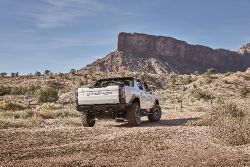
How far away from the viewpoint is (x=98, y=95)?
1622cm

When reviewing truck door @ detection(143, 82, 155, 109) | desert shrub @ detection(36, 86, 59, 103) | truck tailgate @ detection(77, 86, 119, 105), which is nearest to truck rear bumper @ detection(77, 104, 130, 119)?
truck tailgate @ detection(77, 86, 119, 105)

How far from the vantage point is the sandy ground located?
8117mm

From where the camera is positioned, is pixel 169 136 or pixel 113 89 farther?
pixel 113 89

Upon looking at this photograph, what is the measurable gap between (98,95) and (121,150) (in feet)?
22.0

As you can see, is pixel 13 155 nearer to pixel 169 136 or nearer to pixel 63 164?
pixel 63 164

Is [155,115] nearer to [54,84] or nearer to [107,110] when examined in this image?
[107,110]

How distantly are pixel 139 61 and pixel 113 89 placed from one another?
139415mm

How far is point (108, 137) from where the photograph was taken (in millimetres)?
12258

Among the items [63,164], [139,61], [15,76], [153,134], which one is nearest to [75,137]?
[153,134]

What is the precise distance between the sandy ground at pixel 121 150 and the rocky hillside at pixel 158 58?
124588 mm

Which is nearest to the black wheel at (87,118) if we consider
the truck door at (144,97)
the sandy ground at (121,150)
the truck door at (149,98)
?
the truck door at (144,97)

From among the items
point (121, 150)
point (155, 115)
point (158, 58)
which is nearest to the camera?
point (121, 150)

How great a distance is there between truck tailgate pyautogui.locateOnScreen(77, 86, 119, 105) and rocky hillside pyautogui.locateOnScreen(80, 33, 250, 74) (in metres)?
121

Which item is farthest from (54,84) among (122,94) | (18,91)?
(122,94)
